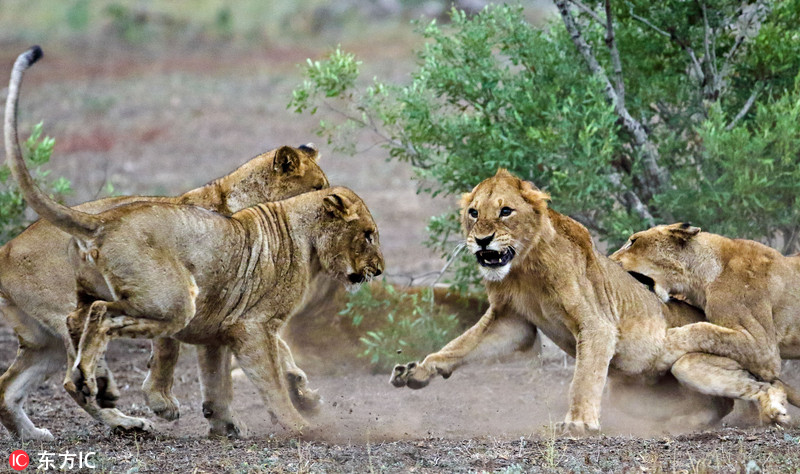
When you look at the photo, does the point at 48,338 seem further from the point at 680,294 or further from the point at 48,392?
the point at 680,294

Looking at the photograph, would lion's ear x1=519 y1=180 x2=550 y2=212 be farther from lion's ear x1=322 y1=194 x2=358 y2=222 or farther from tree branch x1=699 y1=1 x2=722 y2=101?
tree branch x1=699 y1=1 x2=722 y2=101

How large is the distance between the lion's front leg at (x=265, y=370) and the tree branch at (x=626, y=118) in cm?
311

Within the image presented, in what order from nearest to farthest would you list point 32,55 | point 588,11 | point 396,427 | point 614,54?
point 32,55, point 396,427, point 614,54, point 588,11

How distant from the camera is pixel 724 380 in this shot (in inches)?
239

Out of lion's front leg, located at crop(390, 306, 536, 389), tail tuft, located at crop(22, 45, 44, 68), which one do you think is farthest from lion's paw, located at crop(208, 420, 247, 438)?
tail tuft, located at crop(22, 45, 44, 68)

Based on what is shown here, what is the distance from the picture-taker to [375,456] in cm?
516

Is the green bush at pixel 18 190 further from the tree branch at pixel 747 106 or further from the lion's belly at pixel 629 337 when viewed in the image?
the tree branch at pixel 747 106

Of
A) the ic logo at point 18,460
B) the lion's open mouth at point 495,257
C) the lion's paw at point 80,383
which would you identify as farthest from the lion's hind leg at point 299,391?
the ic logo at point 18,460

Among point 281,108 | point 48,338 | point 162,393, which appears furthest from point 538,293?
point 281,108

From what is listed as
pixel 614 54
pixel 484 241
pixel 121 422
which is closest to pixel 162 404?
pixel 121 422

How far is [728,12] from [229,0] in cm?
2446

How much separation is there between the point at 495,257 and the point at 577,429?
97 cm

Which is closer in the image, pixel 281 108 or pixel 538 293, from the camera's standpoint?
pixel 538 293

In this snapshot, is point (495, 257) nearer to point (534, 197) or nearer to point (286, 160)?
point (534, 197)
